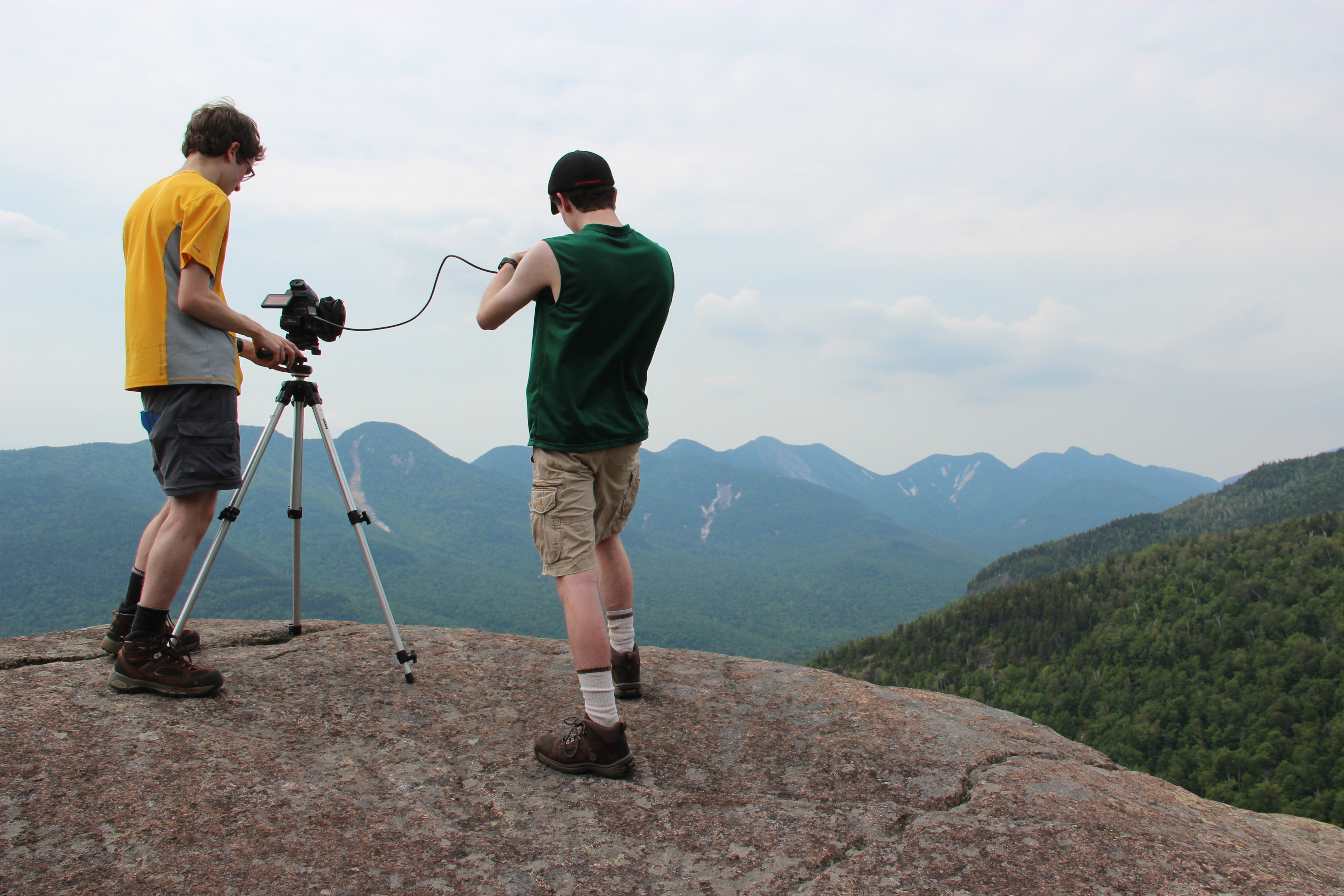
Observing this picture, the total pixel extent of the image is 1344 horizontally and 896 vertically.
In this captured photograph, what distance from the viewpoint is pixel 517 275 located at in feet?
12.0

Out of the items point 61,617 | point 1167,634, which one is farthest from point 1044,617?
point 61,617

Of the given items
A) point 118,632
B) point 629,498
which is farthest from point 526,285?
point 118,632

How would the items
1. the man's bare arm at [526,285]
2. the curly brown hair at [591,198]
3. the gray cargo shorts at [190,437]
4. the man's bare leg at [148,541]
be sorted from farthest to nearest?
the man's bare leg at [148,541], the gray cargo shorts at [190,437], the curly brown hair at [591,198], the man's bare arm at [526,285]

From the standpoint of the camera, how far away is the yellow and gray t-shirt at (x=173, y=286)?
3998 mm

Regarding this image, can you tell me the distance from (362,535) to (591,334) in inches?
85.9

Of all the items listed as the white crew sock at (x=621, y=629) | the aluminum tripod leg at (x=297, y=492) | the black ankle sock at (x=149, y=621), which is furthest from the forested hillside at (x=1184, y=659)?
the black ankle sock at (x=149, y=621)

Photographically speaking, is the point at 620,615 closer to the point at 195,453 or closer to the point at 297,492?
the point at 297,492

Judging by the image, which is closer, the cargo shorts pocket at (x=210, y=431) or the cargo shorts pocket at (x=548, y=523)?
the cargo shorts pocket at (x=548, y=523)

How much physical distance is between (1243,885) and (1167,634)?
132 m

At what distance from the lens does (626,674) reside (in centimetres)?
483

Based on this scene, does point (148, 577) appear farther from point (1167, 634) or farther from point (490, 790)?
point (1167, 634)

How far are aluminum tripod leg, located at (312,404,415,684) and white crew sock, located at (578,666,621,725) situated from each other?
1.45 metres

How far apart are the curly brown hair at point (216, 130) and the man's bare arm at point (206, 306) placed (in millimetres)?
789

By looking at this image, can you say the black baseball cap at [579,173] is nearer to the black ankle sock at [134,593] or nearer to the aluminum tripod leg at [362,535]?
the aluminum tripod leg at [362,535]
